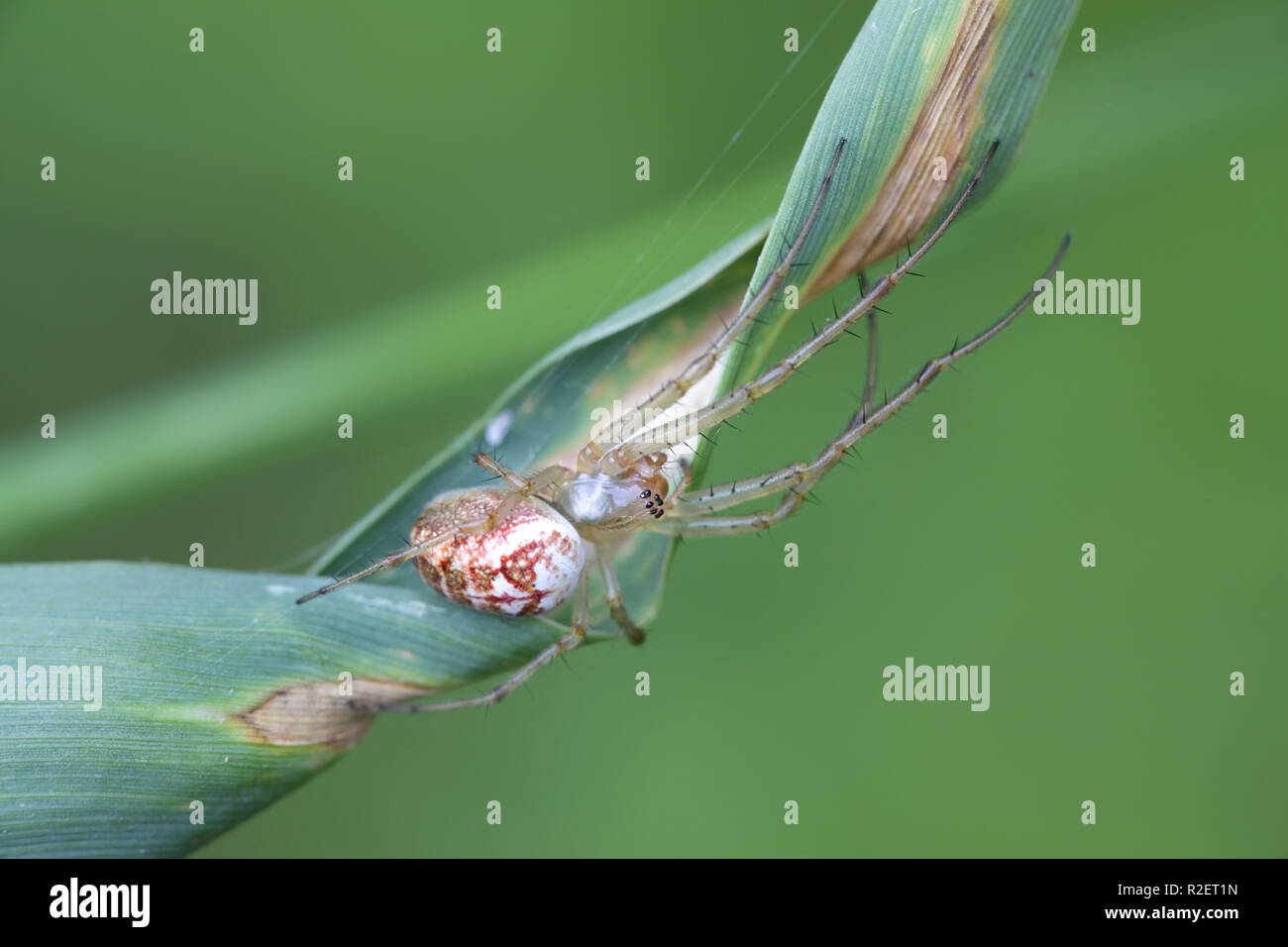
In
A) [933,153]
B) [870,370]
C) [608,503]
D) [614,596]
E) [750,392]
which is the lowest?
[614,596]

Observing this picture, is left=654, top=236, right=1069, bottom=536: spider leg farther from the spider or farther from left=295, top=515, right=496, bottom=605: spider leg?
left=295, top=515, right=496, bottom=605: spider leg

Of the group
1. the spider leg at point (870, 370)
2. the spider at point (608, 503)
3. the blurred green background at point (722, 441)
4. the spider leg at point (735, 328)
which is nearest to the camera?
the spider leg at point (735, 328)

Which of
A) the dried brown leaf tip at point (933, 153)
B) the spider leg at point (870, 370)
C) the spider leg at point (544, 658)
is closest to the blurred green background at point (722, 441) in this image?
the spider leg at point (870, 370)

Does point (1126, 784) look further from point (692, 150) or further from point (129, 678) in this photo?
point (129, 678)

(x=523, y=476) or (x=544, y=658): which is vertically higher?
(x=523, y=476)

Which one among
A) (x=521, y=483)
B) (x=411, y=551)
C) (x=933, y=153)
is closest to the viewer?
(x=933, y=153)

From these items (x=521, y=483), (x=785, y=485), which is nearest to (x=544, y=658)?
(x=521, y=483)

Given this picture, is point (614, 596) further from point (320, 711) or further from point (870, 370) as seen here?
point (870, 370)

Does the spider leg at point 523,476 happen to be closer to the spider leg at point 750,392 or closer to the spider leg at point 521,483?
the spider leg at point 521,483
